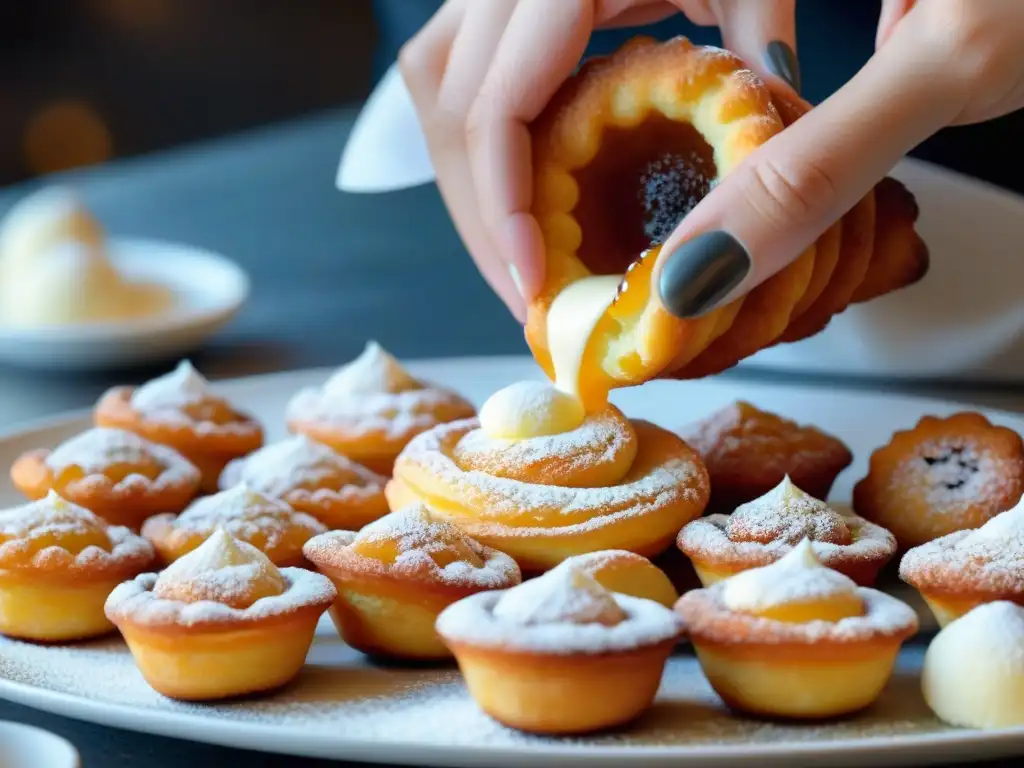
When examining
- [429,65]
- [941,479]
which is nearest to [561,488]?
[941,479]

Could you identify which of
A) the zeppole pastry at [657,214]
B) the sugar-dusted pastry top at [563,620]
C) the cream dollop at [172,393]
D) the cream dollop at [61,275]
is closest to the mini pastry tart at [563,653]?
the sugar-dusted pastry top at [563,620]

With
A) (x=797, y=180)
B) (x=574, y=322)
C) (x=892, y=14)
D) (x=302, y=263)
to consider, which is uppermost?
(x=892, y=14)

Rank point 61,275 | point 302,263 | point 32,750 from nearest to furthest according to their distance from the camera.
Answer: point 32,750 < point 61,275 < point 302,263

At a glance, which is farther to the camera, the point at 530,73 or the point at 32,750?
the point at 530,73

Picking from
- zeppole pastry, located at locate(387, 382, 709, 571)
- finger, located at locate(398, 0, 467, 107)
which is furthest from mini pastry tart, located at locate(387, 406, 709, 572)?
finger, located at locate(398, 0, 467, 107)

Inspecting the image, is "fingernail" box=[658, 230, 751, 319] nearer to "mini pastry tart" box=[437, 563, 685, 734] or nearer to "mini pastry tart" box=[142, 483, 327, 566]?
"mini pastry tart" box=[437, 563, 685, 734]

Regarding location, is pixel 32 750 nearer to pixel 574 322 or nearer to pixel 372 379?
pixel 574 322
